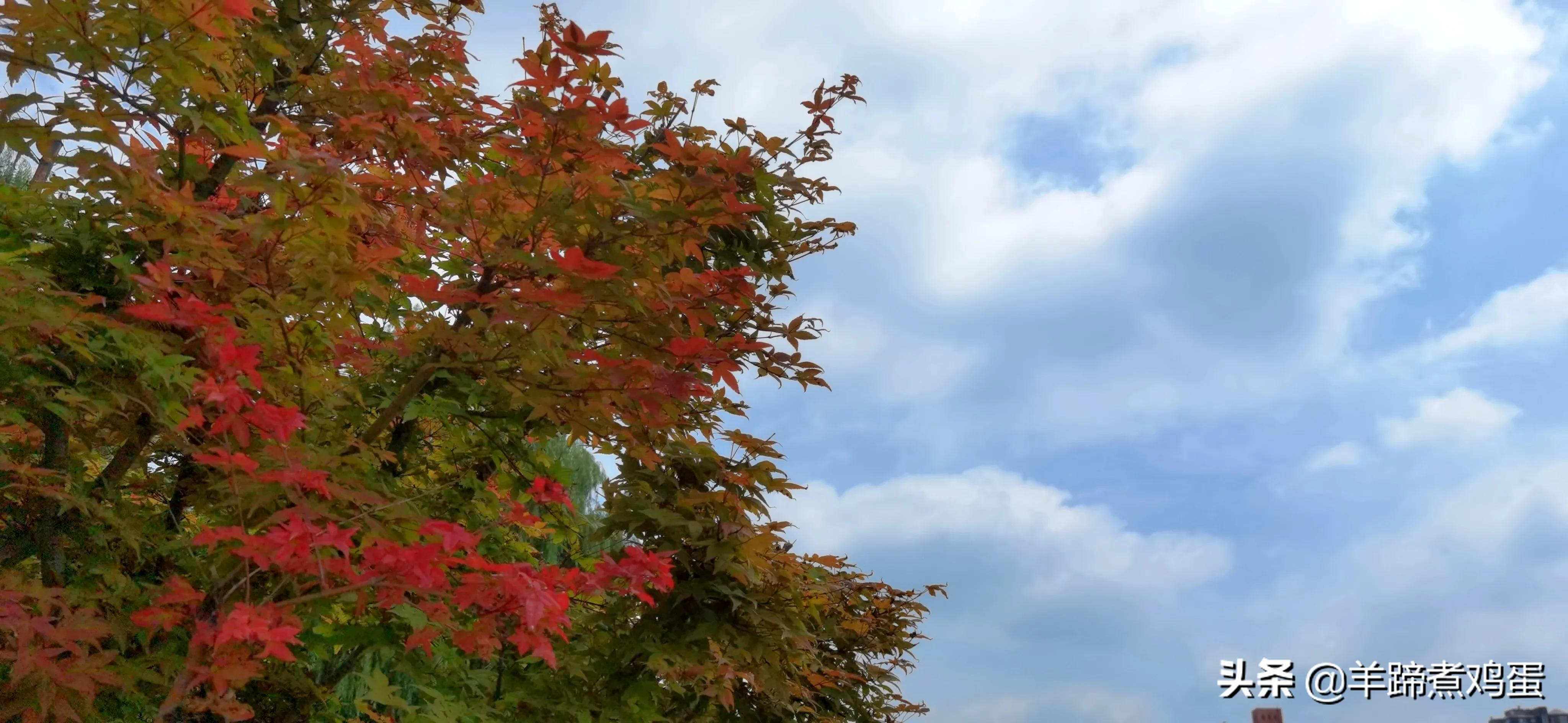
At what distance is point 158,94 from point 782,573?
4.15 meters

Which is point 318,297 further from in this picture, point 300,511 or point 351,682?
point 351,682

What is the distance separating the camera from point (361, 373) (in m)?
5.76

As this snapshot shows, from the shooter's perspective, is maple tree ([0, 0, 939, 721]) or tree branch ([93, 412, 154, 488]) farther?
tree branch ([93, 412, 154, 488])

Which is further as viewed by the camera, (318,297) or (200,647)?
(318,297)

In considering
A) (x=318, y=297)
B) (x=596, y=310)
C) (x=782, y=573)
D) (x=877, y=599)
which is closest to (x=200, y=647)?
(x=318, y=297)

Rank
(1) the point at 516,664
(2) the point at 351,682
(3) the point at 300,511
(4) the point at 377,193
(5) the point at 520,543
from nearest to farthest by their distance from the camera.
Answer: (3) the point at 300,511 → (4) the point at 377,193 → (1) the point at 516,664 → (5) the point at 520,543 → (2) the point at 351,682

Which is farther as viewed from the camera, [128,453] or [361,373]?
[361,373]

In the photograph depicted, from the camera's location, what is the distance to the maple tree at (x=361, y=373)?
374 centimetres

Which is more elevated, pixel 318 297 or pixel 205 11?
pixel 205 11

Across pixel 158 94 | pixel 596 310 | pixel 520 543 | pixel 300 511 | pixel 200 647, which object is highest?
pixel 158 94

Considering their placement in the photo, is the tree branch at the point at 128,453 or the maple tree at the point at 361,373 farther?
the tree branch at the point at 128,453

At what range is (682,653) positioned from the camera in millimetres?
6004

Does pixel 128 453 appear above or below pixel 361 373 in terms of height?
below

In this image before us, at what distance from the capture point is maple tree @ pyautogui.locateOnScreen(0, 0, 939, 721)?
3.74 m
